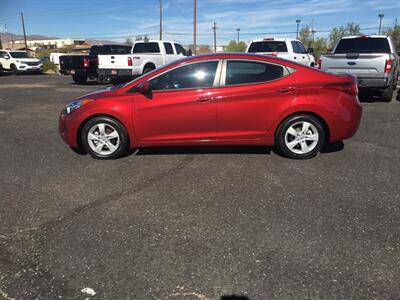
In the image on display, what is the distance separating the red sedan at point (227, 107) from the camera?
17.7ft

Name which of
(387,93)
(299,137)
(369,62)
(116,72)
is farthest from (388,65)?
(116,72)

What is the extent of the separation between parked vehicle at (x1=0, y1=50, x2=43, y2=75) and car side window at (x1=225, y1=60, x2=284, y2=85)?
27.8m

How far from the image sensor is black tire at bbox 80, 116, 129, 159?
218 inches

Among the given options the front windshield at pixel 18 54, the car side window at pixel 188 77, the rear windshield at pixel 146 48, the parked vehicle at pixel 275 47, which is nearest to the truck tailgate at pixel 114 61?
the rear windshield at pixel 146 48

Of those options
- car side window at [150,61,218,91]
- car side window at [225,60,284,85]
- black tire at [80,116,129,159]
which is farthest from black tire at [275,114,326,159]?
black tire at [80,116,129,159]

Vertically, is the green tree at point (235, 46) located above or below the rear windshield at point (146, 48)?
above

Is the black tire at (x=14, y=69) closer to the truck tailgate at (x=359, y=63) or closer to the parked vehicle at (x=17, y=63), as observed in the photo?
the parked vehicle at (x=17, y=63)

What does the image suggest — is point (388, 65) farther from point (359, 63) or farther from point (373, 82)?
point (359, 63)

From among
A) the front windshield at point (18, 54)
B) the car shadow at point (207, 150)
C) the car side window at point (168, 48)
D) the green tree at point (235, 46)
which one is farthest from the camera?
the green tree at point (235, 46)

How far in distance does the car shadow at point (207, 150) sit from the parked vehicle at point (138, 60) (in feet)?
38.1

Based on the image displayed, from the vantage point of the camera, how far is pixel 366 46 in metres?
11.6

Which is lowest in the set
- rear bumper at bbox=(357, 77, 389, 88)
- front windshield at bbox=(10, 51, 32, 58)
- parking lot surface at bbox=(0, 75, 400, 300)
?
parking lot surface at bbox=(0, 75, 400, 300)

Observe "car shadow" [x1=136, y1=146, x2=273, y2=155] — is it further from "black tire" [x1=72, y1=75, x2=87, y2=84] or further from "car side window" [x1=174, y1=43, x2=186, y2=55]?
"black tire" [x1=72, y1=75, x2=87, y2=84]

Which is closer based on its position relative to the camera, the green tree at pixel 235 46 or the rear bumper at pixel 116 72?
the rear bumper at pixel 116 72
